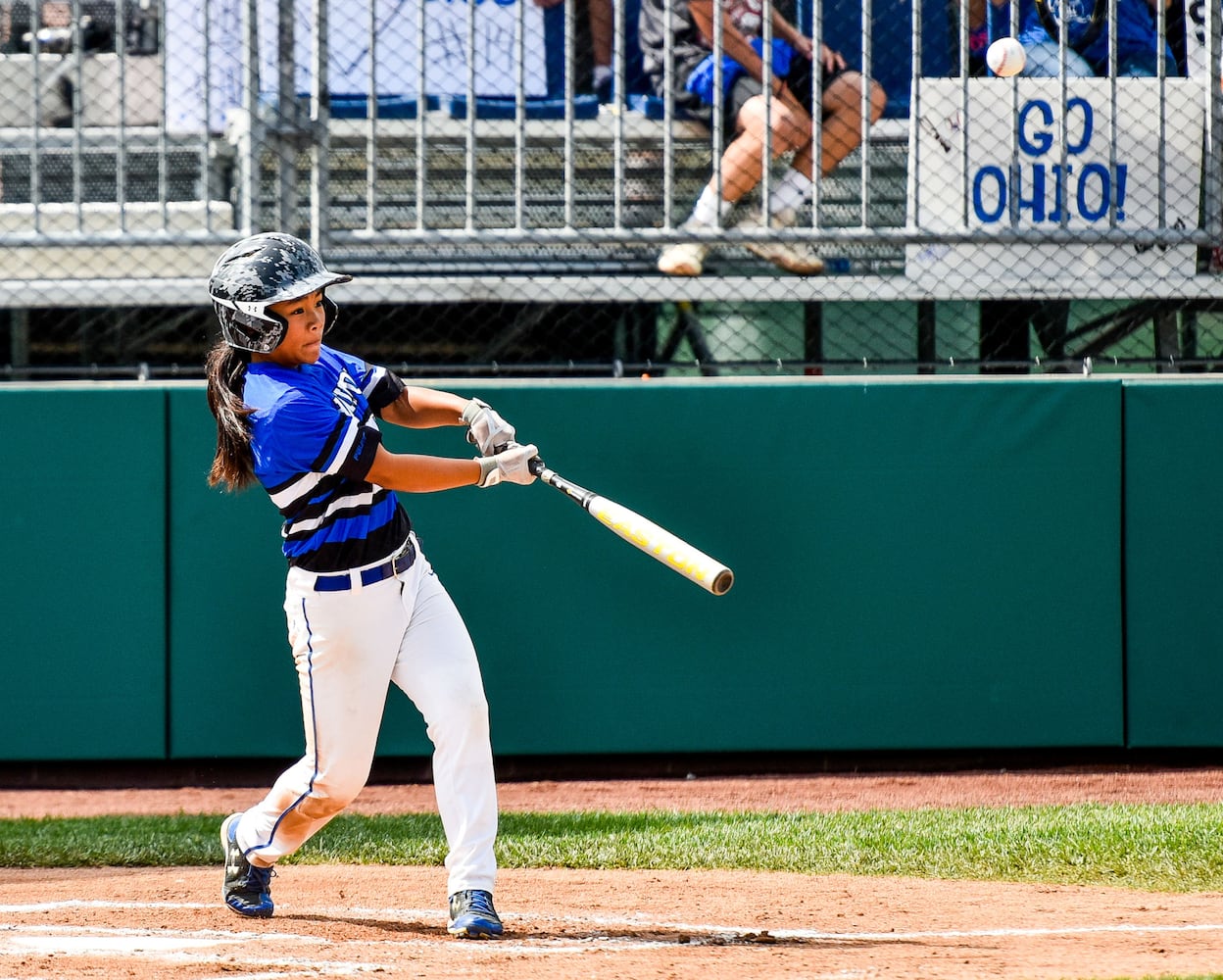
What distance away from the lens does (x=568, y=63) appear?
5836 mm

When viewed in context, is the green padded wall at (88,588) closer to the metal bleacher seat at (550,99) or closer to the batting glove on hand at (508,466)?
the metal bleacher seat at (550,99)

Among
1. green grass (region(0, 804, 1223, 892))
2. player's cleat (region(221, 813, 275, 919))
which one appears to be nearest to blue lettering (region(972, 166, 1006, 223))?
green grass (region(0, 804, 1223, 892))

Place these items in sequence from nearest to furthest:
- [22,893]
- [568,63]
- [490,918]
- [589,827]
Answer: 1. [490,918]
2. [22,893]
3. [589,827]
4. [568,63]

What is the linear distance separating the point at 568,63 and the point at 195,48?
5.09ft

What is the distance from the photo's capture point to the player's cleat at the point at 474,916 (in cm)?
368

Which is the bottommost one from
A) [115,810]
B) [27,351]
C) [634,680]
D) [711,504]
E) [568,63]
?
[115,810]

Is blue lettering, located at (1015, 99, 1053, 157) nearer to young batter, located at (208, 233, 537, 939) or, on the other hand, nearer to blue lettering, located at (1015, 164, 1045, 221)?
blue lettering, located at (1015, 164, 1045, 221)

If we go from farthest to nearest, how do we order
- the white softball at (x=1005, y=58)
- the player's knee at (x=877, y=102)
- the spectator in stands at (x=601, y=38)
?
1. the spectator in stands at (x=601, y=38)
2. the player's knee at (x=877, y=102)
3. the white softball at (x=1005, y=58)

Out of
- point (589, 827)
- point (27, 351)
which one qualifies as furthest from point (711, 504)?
point (27, 351)

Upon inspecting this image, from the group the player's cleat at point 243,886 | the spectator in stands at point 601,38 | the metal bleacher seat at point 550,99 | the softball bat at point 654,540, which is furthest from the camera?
the spectator in stands at point 601,38

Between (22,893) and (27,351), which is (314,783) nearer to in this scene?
(22,893)

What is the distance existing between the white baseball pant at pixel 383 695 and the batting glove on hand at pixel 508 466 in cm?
34

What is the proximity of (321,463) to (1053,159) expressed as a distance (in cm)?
366

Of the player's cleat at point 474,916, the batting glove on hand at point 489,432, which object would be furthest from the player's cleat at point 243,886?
the batting glove on hand at point 489,432
